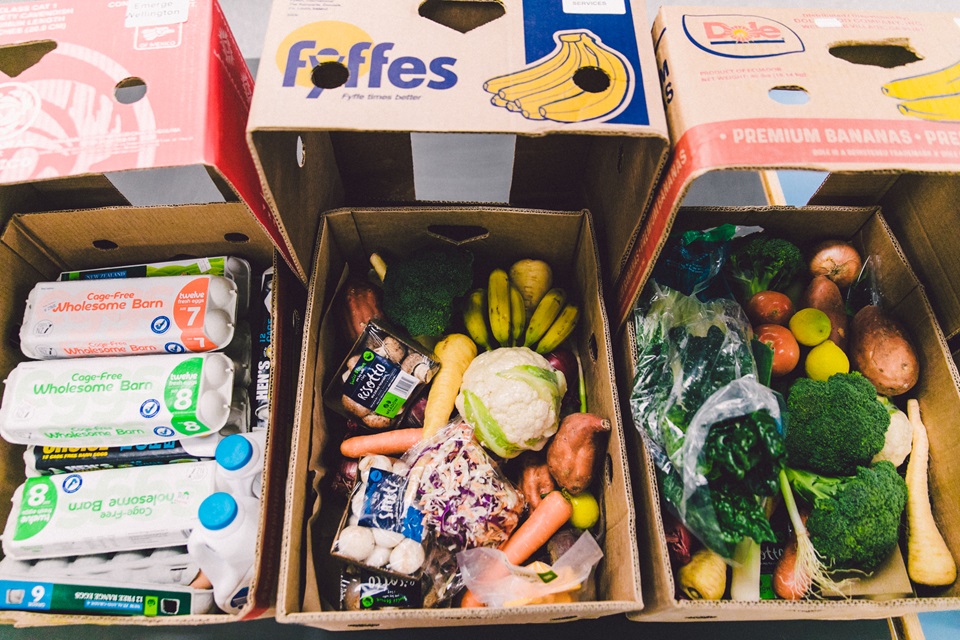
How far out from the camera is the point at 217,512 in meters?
0.89

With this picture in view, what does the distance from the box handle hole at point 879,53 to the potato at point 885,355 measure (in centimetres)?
45

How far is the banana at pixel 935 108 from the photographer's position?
2.69 feet

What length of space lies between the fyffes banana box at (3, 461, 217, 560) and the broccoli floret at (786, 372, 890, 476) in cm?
105

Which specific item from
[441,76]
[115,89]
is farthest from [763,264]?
[115,89]

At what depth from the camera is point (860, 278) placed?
46.5 inches

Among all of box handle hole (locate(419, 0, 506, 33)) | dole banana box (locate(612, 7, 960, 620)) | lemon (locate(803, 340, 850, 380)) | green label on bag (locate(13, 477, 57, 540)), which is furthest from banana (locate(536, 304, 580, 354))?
green label on bag (locate(13, 477, 57, 540))

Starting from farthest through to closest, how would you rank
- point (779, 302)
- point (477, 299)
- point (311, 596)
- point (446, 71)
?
point (477, 299), point (779, 302), point (311, 596), point (446, 71)

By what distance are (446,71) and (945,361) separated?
39.5 inches

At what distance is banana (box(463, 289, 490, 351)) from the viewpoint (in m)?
1.20

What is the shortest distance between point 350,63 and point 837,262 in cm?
101

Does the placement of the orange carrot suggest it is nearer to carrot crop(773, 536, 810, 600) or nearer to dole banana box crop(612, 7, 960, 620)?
dole banana box crop(612, 7, 960, 620)

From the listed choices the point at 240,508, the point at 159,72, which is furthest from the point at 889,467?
the point at 159,72

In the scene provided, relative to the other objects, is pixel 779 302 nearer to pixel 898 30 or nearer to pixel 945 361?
pixel 945 361

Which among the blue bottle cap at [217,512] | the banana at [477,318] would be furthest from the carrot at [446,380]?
the blue bottle cap at [217,512]
